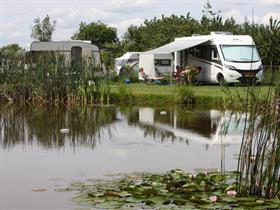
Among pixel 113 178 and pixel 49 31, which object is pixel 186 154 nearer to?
pixel 113 178

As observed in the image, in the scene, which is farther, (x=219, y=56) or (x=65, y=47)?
(x=65, y=47)

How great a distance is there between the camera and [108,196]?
6.43 meters

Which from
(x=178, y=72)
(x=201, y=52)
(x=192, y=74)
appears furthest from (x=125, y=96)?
(x=201, y=52)

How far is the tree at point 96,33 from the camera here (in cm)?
5499

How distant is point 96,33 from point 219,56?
30.7 m

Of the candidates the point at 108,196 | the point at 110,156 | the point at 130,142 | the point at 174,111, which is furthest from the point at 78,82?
the point at 108,196

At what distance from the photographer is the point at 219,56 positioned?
2600cm

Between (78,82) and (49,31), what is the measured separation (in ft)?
77.5

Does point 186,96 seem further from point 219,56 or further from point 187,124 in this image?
point 219,56

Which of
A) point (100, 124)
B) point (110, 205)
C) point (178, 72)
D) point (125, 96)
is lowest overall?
point (110, 205)

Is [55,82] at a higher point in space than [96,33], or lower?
lower

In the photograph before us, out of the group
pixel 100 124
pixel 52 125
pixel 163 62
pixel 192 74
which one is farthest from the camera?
pixel 163 62

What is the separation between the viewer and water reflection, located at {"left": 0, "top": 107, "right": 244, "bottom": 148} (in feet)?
38.2

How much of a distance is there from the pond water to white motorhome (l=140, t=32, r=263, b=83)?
818 centimetres
